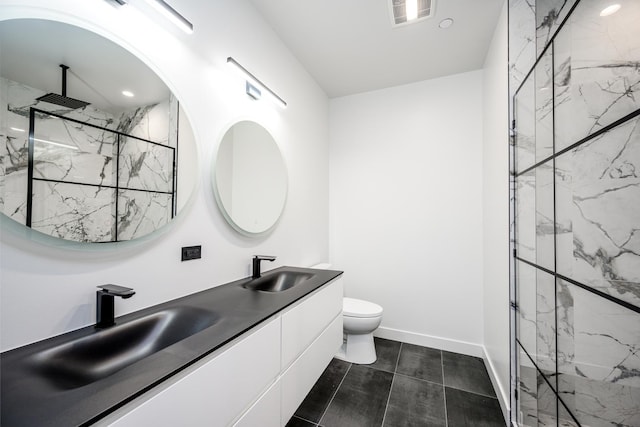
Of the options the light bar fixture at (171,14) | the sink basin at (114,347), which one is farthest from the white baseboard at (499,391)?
the light bar fixture at (171,14)

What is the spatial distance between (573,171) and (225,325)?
1524mm

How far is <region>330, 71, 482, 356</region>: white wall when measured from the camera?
2.48 meters

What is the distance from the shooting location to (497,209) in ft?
6.37

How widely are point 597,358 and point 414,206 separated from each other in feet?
6.17

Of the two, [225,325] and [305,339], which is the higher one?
[225,325]

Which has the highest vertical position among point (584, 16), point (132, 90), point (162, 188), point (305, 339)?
point (584, 16)

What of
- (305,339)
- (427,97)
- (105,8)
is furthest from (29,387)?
(427,97)

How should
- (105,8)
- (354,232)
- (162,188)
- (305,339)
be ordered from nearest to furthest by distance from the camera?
(105,8) < (162,188) < (305,339) < (354,232)

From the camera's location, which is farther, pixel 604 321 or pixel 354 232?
pixel 354 232

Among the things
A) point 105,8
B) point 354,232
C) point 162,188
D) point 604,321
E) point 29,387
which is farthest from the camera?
point 354,232

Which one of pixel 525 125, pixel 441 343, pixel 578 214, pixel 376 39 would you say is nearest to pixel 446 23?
pixel 376 39

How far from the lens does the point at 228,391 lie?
2.88 ft

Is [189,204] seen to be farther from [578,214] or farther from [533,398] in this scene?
[533,398]

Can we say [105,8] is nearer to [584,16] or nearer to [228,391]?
[228,391]
